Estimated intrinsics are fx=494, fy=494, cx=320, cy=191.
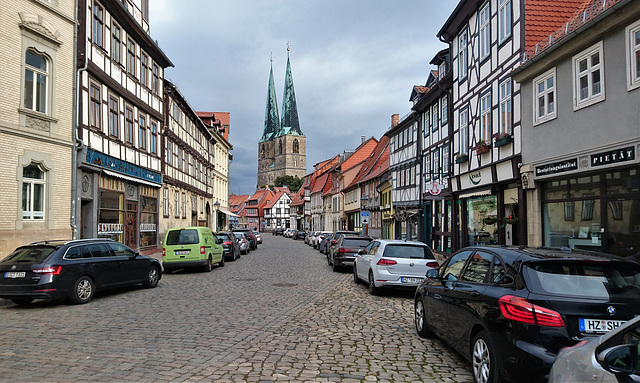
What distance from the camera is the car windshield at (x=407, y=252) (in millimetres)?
12750

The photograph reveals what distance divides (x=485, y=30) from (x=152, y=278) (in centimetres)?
1472

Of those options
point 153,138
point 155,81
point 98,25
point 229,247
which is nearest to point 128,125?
point 153,138

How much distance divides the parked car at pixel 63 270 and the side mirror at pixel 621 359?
407 inches

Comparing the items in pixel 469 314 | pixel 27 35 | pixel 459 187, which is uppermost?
pixel 27 35

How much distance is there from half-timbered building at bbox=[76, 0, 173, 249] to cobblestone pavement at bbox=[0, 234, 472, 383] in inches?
353

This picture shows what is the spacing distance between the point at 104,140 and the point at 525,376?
65.4 feet

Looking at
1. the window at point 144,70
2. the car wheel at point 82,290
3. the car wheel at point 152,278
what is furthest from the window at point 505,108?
the window at point 144,70

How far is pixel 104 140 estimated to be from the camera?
2069cm

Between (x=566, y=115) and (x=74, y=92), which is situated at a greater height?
(x=74, y=92)

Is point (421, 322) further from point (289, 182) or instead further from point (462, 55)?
point (289, 182)

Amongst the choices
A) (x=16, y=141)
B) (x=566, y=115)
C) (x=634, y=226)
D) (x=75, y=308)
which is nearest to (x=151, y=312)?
(x=75, y=308)

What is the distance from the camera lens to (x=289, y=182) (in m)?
143

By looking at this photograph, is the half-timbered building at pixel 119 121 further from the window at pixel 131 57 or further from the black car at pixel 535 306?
the black car at pixel 535 306

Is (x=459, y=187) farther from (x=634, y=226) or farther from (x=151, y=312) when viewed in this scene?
(x=151, y=312)
